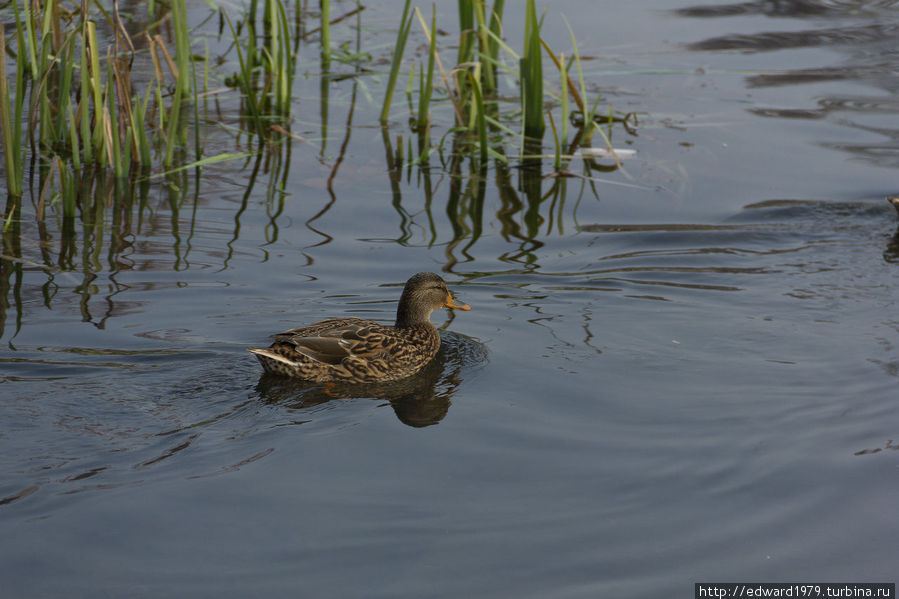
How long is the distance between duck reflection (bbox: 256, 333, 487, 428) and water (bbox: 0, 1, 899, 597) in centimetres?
3

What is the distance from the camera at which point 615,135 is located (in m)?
10.4

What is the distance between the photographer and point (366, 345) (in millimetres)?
6473

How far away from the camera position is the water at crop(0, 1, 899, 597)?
439 cm

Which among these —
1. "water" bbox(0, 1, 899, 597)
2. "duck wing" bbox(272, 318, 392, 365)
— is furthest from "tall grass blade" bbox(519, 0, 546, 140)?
"duck wing" bbox(272, 318, 392, 365)

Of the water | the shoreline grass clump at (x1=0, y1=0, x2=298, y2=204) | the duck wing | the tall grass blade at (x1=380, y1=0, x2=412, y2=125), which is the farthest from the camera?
the tall grass blade at (x1=380, y1=0, x2=412, y2=125)

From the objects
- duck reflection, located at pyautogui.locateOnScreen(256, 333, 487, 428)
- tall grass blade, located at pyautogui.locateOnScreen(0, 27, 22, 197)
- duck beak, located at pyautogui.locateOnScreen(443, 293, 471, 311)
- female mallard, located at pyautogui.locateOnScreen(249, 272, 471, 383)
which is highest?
tall grass blade, located at pyautogui.locateOnScreen(0, 27, 22, 197)

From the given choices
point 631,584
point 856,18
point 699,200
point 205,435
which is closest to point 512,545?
point 631,584

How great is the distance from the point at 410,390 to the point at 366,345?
402 millimetres

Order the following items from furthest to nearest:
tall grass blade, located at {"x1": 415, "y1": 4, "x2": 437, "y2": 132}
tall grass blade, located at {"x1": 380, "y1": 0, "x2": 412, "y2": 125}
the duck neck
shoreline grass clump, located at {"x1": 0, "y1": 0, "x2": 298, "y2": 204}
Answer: tall grass blade, located at {"x1": 380, "y1": 0, "x2": 412, "y2": 125} → tall grass blade, located at {"x1": 415, "y1": 4, "x2": 437, "y2": 132} → shoreline grass clump, located at {"x1": 0, "y1": 0, "x2": 298, "y2": 204} → the duck neck

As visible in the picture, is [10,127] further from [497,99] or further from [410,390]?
[497,99]

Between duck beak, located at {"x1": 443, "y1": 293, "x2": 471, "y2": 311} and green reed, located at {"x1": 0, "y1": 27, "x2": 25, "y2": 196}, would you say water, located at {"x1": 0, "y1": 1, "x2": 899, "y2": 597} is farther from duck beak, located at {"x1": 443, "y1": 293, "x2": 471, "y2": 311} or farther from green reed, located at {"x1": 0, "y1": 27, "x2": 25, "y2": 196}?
green reed, located at {"x1": 0, "y1": 27, "x2": 25, "y2": 196}

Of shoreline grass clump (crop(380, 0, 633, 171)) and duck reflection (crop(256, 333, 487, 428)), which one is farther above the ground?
shoreline grass clump (crop(380, 0, 633, 171))

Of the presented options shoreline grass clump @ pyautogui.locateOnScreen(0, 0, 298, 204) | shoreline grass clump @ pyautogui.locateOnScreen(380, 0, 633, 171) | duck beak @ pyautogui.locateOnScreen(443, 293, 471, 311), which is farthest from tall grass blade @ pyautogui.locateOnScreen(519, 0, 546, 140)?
duck beak @ pyautogui.locateOnScreen(443, 293, 471, 311)

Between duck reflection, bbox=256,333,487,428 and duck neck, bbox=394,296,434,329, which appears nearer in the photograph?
duck reflection, bbox=256,333,487,428
